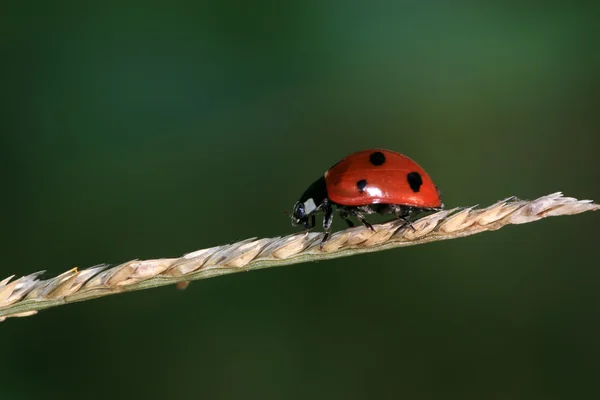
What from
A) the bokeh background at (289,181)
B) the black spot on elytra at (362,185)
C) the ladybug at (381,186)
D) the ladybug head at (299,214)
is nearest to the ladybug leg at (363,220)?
the ladybug at (381,186)

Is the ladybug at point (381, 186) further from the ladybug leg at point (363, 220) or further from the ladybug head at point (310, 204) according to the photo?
the ladybug head at point (310, 204)

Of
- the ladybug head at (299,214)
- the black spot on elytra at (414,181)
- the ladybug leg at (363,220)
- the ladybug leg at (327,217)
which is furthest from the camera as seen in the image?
the ladybug head at (299,214)

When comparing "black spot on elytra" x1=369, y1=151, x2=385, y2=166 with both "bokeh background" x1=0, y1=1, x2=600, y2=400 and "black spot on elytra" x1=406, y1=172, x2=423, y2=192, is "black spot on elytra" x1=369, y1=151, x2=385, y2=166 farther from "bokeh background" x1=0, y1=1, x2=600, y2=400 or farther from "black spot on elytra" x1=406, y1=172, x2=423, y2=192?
"bokeh background" x1=0, y1=1, x2=600, y2=400

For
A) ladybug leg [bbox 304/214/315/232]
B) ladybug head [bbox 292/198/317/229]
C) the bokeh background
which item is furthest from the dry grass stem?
the bokeh background

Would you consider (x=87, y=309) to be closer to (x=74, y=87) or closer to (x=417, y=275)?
(x=74, y=87)

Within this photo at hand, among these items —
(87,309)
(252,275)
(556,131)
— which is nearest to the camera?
(87,309)

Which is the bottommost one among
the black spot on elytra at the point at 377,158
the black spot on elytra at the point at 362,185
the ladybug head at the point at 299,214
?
the ladybug head at the point at 299,214

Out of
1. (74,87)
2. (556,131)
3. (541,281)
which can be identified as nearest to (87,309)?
(74,87)

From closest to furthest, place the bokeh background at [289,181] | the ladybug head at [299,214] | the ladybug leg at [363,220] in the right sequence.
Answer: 1. the ladybug leg at [363,220]
2. the ladybug head at [299,214]
3. the bokeh background at [289,181]
